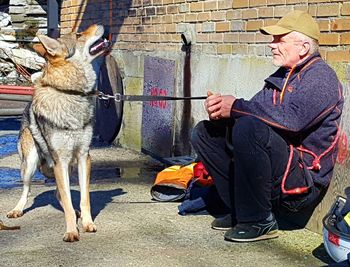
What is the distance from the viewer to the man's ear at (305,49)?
15.0 feet

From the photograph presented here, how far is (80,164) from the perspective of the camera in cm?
521

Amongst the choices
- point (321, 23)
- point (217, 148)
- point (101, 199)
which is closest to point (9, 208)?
point (101, 199)

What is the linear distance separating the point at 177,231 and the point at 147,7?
4.31m

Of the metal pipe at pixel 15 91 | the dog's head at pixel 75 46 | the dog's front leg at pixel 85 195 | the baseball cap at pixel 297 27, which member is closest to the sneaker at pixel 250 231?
the dog's front leg at pixel 85 195

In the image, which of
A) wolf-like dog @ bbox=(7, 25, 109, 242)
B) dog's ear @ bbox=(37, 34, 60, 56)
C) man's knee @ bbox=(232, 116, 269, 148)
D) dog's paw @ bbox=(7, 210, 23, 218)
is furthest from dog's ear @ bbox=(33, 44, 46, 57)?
man's knee @ bbox=(232, 116, 269, 148)

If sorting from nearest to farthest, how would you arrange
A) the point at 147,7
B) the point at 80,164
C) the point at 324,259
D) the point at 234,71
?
the point at 324,259 → the point at 80,164 → the point at 234,71 → the point at 147,7

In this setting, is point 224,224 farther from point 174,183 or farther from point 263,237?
point 174,183

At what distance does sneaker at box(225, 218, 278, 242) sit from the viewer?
4664 mm

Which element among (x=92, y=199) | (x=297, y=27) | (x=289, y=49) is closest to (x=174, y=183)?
(x=92, y=199)

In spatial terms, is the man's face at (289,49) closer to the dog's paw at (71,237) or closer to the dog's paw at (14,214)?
the dog's paw at (71,237)

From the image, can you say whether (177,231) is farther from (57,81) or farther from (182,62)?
(182,62)

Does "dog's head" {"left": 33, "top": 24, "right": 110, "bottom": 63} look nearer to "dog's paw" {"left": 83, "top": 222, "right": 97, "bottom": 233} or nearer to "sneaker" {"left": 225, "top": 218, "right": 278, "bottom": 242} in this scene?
"dog's paw" {"left": 83, "top": 222, "right": 97, "bottom": 233}

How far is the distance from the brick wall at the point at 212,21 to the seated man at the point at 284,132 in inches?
17.8

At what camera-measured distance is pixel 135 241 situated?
4.79 metres
